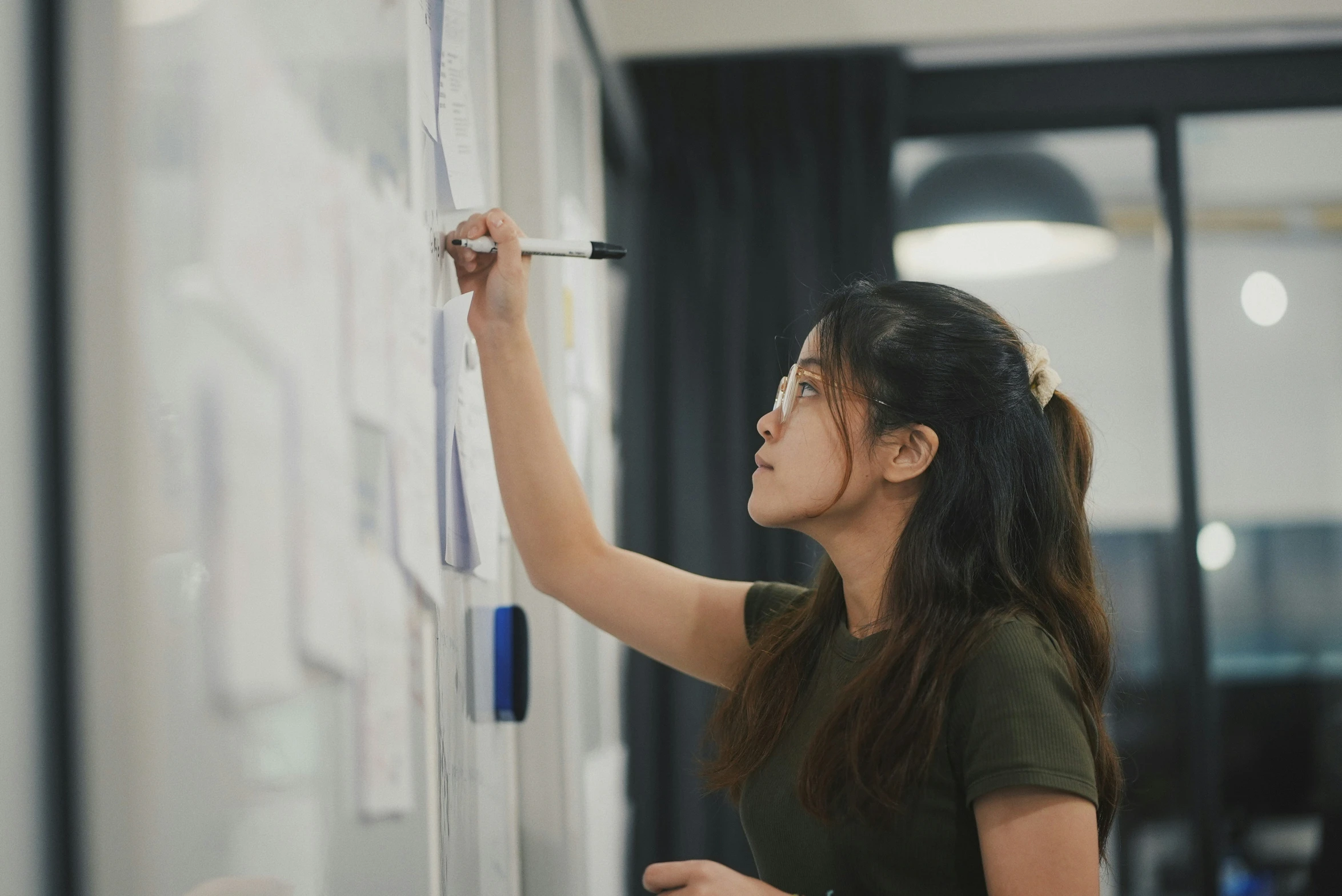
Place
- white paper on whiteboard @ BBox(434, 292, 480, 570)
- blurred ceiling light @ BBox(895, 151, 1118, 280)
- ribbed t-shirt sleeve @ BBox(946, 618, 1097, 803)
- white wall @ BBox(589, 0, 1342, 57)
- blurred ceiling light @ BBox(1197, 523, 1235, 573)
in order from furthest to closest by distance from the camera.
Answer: blurred ceiling light @ BBox(1197, 523, 1235, 573), blurred ceiling light @ BBox(895, 151, 1118, 280), white wall @ BBox(589, 0, 1342, 57), white paper on whiteboard @ BBox(434, 292, 480, 570), ribbed t-shirt sleeve @ BBox(946, 618, 1097, 803)

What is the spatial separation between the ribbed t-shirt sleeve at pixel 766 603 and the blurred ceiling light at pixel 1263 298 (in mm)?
1945

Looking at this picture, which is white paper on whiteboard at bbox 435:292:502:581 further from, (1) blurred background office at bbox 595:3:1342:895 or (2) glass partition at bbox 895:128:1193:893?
(2) glass partition at bbox 895:128:1193:893

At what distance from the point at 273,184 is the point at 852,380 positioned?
26.4 inches

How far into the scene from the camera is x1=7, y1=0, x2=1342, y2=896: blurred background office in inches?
91.3

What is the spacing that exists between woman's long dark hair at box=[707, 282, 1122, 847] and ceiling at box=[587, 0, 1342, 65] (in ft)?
4.45

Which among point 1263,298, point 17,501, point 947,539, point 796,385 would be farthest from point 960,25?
point 17,501

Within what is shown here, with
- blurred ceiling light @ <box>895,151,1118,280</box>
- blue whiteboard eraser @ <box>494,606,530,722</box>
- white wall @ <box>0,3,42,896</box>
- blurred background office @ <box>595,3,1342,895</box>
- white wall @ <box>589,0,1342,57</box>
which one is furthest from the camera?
blurred ceiling light @ <box>895,151,1118,280</box>

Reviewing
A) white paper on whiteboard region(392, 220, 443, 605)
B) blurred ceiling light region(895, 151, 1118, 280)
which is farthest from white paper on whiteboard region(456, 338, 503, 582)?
blurred ceiling light region(895, 151, 1118, 280)

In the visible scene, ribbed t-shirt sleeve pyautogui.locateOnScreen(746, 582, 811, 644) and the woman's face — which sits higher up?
the woman's face

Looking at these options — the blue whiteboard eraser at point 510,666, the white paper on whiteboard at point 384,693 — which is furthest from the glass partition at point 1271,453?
the white paper on whiteboard at point 384,693

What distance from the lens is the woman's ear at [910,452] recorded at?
3.56 feet

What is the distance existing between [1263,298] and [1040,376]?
1.90 meters

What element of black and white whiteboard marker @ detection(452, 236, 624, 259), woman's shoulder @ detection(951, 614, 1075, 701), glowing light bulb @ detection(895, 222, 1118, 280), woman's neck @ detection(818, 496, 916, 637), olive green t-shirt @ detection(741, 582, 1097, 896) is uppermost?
glowing light bulb @ detection(895, 222, 1118, 280)

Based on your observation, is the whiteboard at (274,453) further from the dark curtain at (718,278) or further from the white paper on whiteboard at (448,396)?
the dark curtain at (718,278)
